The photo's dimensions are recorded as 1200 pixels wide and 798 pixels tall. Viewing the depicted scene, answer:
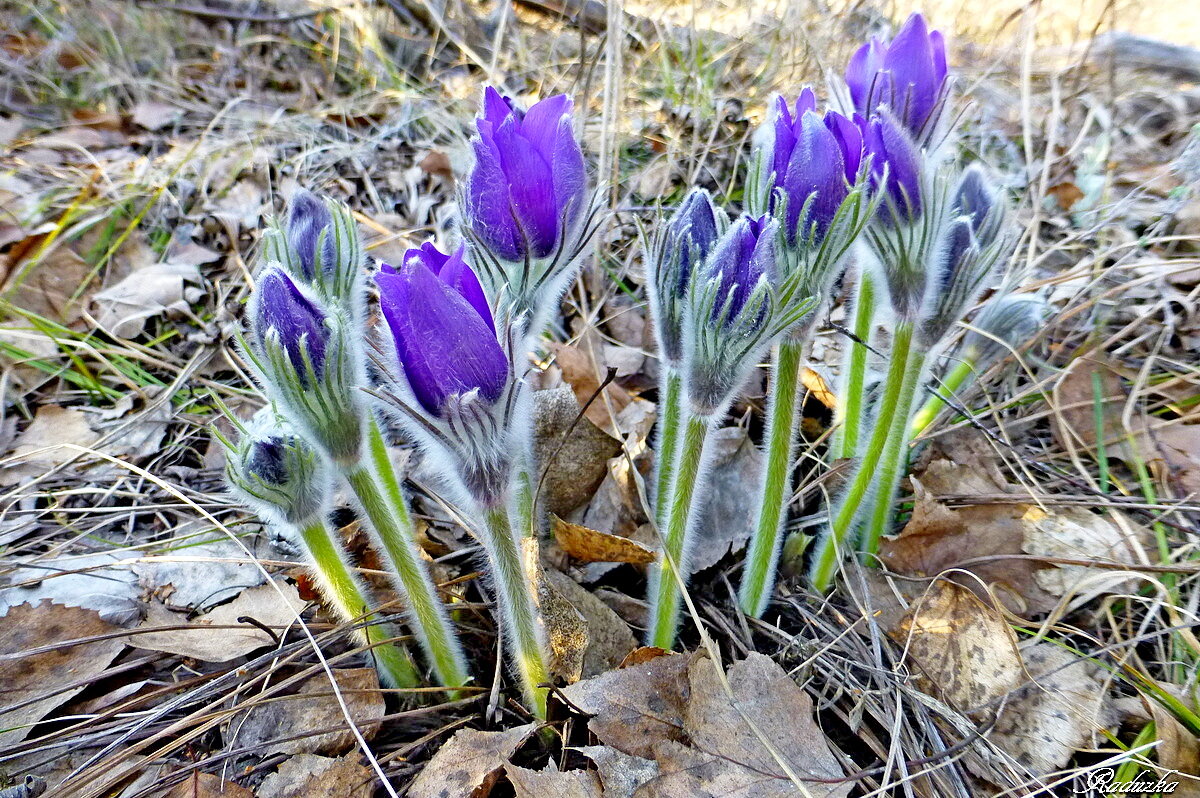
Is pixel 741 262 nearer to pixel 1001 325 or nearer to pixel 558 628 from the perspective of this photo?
pixel 558 628

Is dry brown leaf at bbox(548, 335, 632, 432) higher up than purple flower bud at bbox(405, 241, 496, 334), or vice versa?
purple flower bud at bbox(405, 241, 496, 334)

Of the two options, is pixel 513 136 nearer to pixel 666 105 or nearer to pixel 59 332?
pixel 59 332

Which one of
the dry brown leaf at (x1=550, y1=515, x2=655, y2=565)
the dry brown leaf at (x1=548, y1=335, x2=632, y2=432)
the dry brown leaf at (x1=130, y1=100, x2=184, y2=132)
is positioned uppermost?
the dry brown leaf at (x1=130, y1=100, x2=184, y2=132)

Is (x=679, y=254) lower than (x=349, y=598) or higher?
higher

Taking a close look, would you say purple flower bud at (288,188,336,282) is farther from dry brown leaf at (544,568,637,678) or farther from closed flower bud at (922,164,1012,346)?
closed flower bud at (922,164,1012,346)

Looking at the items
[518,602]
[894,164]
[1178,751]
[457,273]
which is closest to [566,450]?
[518,602]

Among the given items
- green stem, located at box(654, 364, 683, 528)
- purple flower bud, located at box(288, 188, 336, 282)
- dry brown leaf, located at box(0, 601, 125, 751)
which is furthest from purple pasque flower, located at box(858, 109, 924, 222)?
dry brown leaf, located at box(0, 601, 125, 751)
